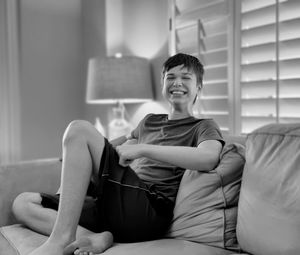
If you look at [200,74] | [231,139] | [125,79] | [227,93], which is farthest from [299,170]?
[125,79]

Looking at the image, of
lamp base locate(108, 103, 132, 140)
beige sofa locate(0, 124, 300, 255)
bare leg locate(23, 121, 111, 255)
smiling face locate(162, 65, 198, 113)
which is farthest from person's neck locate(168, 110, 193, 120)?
lamp base locate(108, 103, 132, 140)

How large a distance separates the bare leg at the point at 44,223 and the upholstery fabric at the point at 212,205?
10.4 inches

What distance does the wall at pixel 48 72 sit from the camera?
10.5 feet

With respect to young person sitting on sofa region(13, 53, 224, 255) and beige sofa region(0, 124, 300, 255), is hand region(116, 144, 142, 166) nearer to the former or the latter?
young person sitting on sofa region(13, 53, 224, 255)

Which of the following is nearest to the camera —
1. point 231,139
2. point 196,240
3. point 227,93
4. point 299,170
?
point 299,170

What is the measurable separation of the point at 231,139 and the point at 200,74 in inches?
12.4

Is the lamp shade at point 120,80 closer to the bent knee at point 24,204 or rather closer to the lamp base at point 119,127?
the lamp base at point 119,127

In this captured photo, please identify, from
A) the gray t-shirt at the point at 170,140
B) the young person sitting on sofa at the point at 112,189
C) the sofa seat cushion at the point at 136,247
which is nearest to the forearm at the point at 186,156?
the young person sitting on sofa at the point at 112,189

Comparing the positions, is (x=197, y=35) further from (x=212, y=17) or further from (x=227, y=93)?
(x=227, y=93)

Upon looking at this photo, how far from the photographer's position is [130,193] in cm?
143

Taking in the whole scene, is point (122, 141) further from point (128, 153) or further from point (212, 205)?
point (212, 205)

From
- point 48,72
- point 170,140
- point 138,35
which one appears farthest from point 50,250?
point 48,72

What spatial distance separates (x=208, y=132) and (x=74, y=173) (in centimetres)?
52

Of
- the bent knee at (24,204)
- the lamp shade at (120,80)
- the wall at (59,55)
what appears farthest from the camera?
the wall at (59,55)
